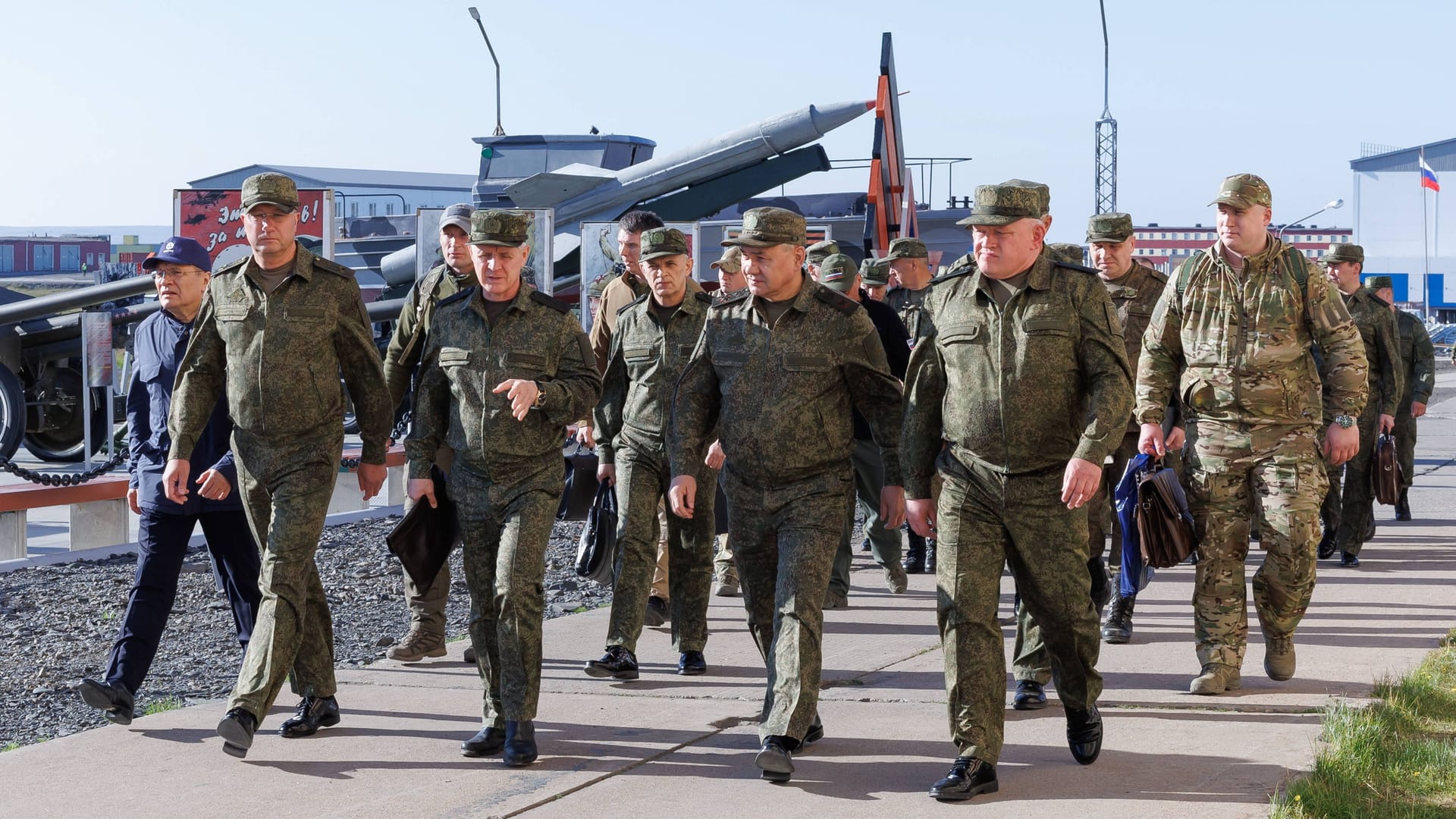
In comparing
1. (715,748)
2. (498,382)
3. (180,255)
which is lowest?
(715,748)

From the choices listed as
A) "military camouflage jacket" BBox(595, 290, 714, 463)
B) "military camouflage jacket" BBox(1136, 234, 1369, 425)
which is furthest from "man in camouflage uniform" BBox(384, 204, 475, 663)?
"military camouflage jacket" BBox(1136, 234, 1369, 425)

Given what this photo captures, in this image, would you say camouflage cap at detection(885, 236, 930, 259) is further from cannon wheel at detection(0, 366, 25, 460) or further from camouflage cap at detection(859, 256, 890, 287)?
cannon wheel at detection(0, 366, 25, 460)

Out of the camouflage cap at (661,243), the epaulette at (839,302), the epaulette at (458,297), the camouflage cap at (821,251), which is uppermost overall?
the camouflage cap at (821,251)

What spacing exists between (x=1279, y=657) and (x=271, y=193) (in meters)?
4.25

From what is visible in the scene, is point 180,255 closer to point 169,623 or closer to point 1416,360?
point 169,623

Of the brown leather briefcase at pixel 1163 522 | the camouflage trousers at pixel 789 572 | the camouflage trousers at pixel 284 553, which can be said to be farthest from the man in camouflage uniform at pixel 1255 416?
the camouflage trousers at pixel 284 553

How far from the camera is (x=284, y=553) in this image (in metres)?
5.50

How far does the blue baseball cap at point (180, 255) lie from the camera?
20.2ft

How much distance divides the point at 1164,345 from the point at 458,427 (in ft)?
9.50

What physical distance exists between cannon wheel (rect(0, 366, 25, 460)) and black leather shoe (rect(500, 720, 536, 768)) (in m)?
10.1

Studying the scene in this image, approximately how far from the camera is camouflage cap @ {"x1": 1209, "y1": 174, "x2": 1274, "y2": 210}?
6.21 meters

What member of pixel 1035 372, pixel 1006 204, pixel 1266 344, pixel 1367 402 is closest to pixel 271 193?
pixel 1006 204

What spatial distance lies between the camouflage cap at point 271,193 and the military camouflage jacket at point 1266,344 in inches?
131

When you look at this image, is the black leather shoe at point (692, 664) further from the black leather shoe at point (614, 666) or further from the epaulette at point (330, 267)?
the epaulette at point (330, 267)
